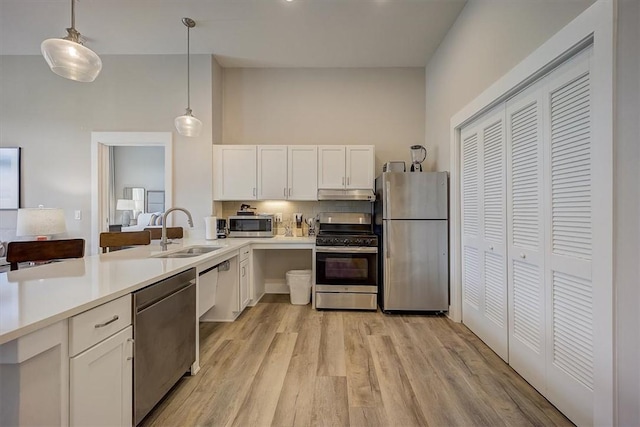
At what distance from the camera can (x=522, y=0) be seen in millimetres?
1904

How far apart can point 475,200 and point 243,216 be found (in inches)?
107

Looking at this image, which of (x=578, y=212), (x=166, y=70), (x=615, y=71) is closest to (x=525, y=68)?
(x=615, y=71)

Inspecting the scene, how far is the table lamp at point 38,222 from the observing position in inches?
112

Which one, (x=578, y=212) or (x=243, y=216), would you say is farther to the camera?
(x=243, y=216)

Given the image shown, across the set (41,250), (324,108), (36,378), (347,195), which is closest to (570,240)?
(347,195)

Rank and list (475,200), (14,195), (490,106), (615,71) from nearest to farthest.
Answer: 1. (615,71)
2. (490,106)
3. (475,200)
4. (14,195)

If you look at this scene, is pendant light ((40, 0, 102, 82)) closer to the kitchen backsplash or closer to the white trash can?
the kitchen backsplash

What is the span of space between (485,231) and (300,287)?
2.19 metres

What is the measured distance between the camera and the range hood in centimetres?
359

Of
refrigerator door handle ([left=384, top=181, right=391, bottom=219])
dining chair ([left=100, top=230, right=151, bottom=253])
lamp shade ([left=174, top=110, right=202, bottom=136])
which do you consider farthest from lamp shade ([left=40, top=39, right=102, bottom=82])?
refrigerator door handle ([left=384, top=181, right=391, bottom=219])

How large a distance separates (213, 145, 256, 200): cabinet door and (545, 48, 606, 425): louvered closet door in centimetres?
309

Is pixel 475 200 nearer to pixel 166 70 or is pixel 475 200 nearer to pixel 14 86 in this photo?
pixel 166 70

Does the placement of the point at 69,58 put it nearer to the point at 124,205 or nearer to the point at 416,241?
the point at 416,241

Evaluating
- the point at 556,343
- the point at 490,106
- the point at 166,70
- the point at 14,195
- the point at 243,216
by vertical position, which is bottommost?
the point at 556,343
